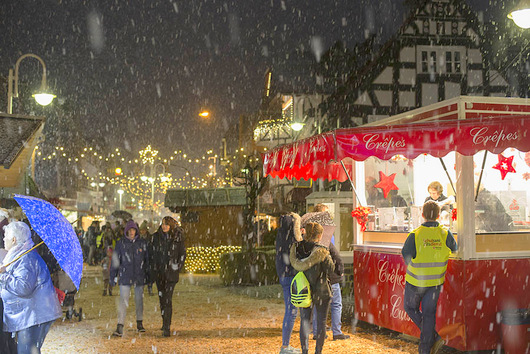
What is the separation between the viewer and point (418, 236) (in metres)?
Answer: 7.35

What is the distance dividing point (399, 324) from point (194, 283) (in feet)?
35.0

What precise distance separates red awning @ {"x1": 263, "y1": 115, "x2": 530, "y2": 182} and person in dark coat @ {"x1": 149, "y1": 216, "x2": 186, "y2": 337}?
237 centimetres

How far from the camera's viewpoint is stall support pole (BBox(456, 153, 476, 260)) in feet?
26.9

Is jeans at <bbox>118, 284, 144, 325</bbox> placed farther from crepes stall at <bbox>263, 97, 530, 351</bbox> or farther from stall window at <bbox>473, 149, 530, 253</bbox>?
stall window at <bbox>473, 149, 530, 253</bbox>

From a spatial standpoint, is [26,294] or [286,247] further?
[286,247]

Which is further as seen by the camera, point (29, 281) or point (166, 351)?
point (166, 351)

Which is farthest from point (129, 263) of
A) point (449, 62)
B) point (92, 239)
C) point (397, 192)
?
point (449, 62)

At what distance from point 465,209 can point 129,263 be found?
506cm

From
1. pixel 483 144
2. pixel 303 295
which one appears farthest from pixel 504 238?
pixel 303 295

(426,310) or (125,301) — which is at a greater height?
(426,310)

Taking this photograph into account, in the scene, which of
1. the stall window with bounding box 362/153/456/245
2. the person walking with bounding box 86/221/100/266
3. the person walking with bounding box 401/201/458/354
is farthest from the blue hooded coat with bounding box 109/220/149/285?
the person walking with bounding box 86/221/100/266

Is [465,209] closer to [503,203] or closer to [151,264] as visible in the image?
[503,203]

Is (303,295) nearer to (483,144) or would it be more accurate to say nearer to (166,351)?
(166,351)

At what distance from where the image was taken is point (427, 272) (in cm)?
726
